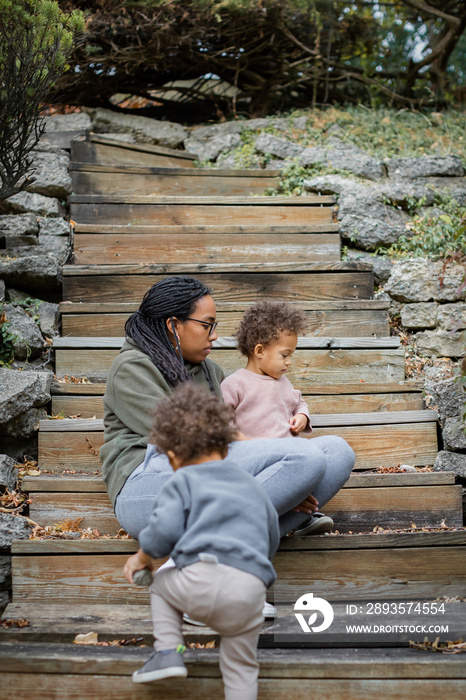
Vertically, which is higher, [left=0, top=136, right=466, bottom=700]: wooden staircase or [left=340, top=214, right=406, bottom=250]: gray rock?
[left=340, top=214, right=406, bottom=250]: gray rock

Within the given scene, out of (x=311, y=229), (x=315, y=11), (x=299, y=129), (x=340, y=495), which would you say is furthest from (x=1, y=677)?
(x=315, y=11)

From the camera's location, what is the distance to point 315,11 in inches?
223

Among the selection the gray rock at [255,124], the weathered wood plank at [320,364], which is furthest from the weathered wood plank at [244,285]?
the gray rock at [255,124]

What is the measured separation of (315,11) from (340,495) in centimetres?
499

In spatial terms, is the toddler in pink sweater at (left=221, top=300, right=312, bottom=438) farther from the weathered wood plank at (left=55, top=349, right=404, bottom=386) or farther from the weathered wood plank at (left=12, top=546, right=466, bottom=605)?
the weathered wood plank at (left=12, top=546, right=466, bottom=605)

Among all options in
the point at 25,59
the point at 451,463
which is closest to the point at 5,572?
the point at 451,463

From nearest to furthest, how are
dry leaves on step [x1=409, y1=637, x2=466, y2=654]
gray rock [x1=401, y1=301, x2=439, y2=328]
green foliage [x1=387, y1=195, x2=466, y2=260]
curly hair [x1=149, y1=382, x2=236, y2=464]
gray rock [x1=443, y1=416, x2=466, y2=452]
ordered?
1. curly hair [x1=149, y1=382, x2=236, y2=464]
2. dry leaves on step [x1=409, y1=637, x2=466, y2=654]
3. gray rock [x1=443, y1=416, x2=466, y2=452]
4. gray rock [x1=401, y1=301, x2=439, y2=328]
5. green foliage [x1=387, y1=195, x2=466, y2=260]

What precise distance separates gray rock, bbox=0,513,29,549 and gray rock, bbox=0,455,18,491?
0.24 metres

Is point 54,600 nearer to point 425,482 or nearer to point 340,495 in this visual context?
point 340,495

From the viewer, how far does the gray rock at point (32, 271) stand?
3.36 metres

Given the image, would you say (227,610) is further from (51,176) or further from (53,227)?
(51,176)

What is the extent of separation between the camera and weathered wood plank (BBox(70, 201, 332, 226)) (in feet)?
13.6

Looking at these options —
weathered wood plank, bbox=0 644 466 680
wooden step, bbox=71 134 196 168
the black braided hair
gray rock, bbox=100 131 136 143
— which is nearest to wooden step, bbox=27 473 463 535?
the black braided hair

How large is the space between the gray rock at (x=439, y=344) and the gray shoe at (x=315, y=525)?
61.6 inches
